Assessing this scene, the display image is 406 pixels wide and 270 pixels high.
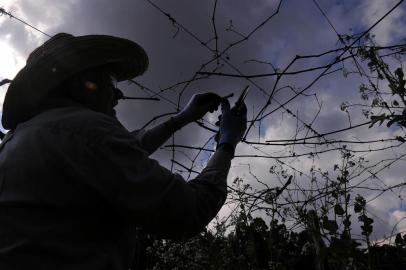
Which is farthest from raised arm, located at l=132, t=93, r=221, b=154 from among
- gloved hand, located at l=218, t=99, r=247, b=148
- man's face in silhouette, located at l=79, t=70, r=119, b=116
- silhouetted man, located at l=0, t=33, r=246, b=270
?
silhouetted man, located at l=0, t=33, r=246, b=270

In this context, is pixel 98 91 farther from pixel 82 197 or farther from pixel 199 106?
pixel 199 106

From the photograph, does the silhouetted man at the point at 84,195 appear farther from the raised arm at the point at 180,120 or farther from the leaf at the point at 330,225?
the leaf at the point at 330,225

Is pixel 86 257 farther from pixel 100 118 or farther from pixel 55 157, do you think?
pixel 100 118

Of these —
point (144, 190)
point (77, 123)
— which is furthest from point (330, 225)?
point (77, 123)

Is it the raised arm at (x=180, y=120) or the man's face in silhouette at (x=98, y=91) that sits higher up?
the raised arm at (x=180, y=120)

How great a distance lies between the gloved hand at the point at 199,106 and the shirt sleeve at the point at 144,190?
1006 millimetres

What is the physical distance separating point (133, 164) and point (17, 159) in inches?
16.1

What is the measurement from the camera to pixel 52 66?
63.8 inches

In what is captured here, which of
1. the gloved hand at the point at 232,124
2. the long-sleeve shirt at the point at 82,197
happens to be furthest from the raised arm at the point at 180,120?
the long-sleeve shirt at the point at 82,197

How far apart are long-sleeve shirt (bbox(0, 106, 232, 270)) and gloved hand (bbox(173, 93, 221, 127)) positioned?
1045 millimetres

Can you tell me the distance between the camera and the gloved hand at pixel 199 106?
2.36 meters

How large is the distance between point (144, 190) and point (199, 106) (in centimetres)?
120

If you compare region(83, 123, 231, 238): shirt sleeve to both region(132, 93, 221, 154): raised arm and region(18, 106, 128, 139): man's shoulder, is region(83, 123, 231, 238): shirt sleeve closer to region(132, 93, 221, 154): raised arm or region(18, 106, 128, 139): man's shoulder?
region(18, 106, 128, 139): man's shoulder

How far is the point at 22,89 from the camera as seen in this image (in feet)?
5.39
